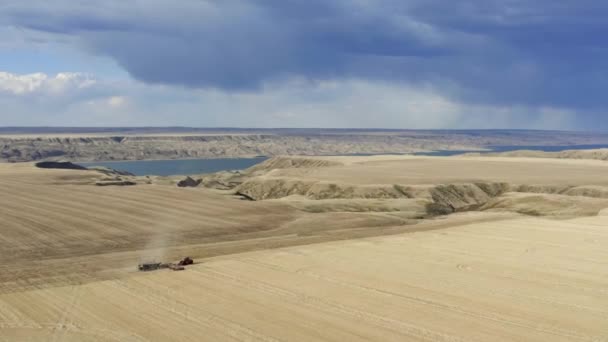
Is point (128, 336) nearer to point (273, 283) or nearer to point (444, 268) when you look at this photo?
point (273, 283)

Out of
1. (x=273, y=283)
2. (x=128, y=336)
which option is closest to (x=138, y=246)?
(x=273, y=283)

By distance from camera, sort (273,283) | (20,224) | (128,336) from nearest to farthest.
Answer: (128,336) → (273,283) → (20,224)

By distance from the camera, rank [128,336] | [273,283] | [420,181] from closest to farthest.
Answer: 1. [128,336]
2. [273,283]
3. [420,181]

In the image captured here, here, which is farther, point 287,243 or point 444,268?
point 287,243

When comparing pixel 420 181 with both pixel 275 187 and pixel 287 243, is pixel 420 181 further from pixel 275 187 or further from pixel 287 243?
pixel 287 243

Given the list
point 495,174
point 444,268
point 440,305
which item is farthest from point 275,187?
point 440,305

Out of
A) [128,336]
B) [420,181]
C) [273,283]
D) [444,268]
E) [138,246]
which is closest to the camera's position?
[128,336]
